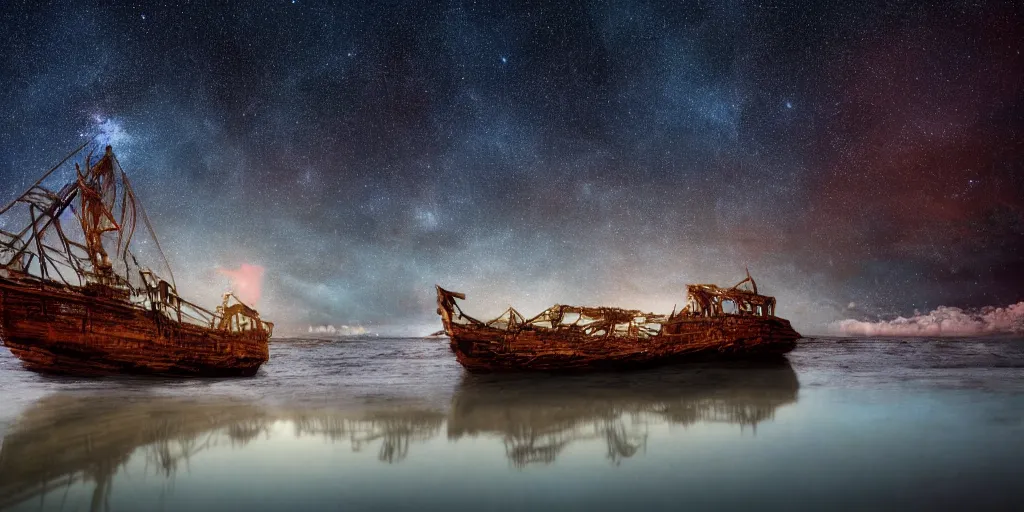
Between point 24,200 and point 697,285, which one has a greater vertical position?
point 24,200

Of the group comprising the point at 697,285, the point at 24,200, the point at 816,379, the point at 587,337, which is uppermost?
the point at 24,200

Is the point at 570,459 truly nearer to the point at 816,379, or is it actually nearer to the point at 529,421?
the point at 529,421

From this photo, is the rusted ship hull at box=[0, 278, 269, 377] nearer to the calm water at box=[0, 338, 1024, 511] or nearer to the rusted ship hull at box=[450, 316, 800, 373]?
the calm water at box=[0, 338, 1024, 511]

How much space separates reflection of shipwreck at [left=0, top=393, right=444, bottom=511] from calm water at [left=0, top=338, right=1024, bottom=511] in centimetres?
5

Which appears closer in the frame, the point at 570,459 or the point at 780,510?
the point at 780,510

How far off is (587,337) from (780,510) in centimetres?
1697

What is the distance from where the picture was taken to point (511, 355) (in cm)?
2231

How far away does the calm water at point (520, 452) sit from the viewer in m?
6.36

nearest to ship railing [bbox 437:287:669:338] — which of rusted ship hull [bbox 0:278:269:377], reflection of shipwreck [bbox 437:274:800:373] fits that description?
reflection of shipwreck [bbox 437:274:800:373]

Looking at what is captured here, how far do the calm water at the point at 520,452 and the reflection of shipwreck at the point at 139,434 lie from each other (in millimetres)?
53

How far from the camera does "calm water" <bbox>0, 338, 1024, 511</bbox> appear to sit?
6.36m

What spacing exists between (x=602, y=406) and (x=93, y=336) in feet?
69.1

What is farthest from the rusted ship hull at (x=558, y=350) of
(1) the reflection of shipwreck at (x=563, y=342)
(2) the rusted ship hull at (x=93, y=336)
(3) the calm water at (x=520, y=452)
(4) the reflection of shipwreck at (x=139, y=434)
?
(2) the rusted ship hull at (x=93, y=336)

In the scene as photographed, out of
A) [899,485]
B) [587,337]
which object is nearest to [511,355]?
[587,337]
